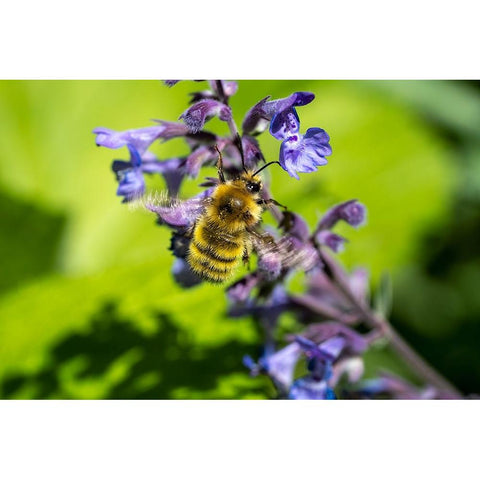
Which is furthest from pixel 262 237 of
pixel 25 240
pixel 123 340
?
pixel 25 240

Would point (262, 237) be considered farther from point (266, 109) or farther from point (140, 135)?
point (140, 135)

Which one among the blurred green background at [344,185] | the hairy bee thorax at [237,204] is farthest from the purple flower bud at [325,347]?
the blurred green background at [344,185]

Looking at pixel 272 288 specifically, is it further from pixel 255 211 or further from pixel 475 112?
pixel 475 112

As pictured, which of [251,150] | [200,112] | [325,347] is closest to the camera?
[200,112]

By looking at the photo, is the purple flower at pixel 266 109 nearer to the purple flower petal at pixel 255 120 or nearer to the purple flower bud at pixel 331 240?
the purple flower petal at pixel 255 120

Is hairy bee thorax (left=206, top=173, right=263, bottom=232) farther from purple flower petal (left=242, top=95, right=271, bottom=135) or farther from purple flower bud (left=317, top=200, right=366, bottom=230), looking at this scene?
purple flower bud (left=317, top=200, right=366, bottom=230)

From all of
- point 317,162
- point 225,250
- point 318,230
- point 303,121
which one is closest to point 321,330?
point 318,230

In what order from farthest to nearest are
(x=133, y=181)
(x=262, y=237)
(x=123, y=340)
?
1. (x=123, y=340)
2. (x=133, y=181)
3. (x=262, y=237)
